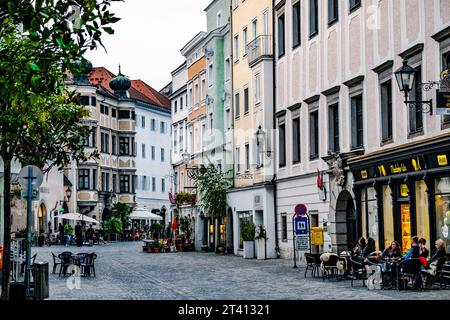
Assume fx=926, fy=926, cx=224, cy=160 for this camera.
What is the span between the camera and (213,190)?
171 ft

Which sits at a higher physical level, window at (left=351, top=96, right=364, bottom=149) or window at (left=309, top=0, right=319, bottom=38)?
window at (left=309, top=0, right=319, bottom=38)

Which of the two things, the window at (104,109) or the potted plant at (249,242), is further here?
the window at (104,109)

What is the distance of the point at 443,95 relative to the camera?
72.4 ft

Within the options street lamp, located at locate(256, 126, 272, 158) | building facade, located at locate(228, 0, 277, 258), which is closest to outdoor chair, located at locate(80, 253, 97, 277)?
building facade, located at locate(228, 0, 277, 258)

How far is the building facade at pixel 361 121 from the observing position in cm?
2559

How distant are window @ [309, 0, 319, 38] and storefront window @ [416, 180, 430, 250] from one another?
1244 centimetres

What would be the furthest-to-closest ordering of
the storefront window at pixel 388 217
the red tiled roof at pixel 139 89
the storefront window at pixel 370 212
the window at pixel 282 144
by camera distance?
the red tiled roof at pixel 139 89, the window at pixel 282 144, the storefront window at pixel 370 212, the storefront window at pixel 388 217

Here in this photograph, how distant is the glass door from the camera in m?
27.6

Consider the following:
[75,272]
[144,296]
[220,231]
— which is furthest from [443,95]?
[220,231]

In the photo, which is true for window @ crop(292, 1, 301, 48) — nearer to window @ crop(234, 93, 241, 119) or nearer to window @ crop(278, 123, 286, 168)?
window @ crop(278, 123, 286, 168)

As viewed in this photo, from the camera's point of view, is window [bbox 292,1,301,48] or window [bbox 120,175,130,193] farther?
window [bbox 120,175,130,193]

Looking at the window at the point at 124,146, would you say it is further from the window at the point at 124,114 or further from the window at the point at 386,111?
the window at the point at 386,111

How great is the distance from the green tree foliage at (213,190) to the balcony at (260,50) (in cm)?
825

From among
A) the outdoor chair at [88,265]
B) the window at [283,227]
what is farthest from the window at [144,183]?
the outdoor chair at [88,265]
